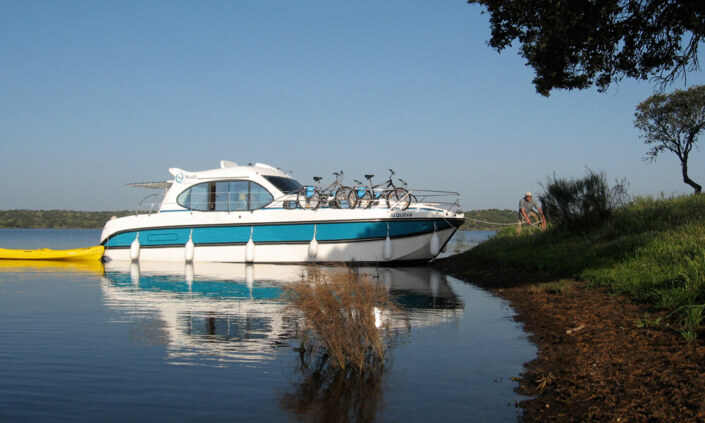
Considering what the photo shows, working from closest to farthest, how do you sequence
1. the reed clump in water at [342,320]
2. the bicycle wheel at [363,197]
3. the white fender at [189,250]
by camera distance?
the reed clump in water at [342,320] → the bicycle wheel at [363,197] → the white fender at [189,250]

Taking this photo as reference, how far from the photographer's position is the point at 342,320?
6.02 m

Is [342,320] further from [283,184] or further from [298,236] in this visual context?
[283,184]

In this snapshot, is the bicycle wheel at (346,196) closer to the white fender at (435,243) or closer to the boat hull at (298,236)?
the boat hull at (298,236)

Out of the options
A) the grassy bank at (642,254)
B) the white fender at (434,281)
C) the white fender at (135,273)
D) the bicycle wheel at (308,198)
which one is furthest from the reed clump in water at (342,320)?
the bicycle wheel at (308,198)

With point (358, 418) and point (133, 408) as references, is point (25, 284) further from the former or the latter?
point (358, 418)

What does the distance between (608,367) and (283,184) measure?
57.3 ft

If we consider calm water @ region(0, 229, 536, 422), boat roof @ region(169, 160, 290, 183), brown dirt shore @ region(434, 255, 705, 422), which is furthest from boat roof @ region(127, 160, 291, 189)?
brown dirt shore @ region(434, 255, 705, 422)

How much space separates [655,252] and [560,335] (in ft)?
11.6

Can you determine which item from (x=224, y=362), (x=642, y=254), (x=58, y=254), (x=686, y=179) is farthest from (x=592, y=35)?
(x=58, y=254)

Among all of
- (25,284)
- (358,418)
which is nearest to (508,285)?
(358,418)

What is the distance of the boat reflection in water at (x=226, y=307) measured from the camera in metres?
7.46

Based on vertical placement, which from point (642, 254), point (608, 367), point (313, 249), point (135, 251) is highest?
point (642, 254)

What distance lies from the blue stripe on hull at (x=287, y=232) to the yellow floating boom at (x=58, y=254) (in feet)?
7.36

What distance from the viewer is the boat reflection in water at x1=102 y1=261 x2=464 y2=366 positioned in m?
7.46
